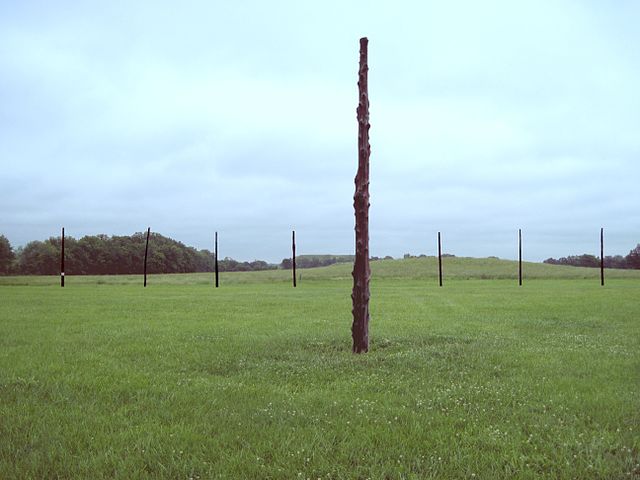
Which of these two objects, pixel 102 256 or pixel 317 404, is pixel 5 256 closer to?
pixel 102 256

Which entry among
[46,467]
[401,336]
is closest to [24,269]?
[401,336]

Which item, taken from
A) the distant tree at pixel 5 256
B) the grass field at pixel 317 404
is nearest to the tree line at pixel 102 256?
the distant tree at pixel 5 256

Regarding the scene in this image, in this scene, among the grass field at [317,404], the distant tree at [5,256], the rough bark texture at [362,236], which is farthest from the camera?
the distant tree at [5,256]

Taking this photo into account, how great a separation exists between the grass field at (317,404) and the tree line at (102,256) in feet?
273

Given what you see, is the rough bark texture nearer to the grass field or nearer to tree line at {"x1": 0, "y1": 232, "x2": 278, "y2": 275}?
the grass field

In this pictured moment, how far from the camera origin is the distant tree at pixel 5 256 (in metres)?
87.9

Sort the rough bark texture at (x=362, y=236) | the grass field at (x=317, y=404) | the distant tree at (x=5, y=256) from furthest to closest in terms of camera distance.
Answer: the distant tree at (x=5, y=256)
the rough bark texture at (x=362, y=236)
the grass field at (x=317, y=404)

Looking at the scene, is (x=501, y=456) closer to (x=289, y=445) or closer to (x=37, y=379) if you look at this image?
(x=289, y=445)

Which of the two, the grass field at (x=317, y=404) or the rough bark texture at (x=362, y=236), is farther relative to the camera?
the rough bark texture at (x=362, y=236)

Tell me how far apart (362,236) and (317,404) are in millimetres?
6124

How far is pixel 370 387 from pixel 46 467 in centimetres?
536

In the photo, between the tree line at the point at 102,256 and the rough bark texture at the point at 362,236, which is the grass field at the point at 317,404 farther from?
the tree line at the point at 102,256

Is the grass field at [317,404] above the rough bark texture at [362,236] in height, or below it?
below

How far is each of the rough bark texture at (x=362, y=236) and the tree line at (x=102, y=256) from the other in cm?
8747
